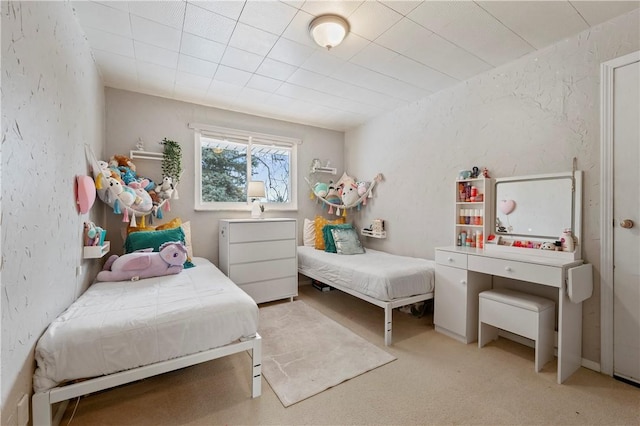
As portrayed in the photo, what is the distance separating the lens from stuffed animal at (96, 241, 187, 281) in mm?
2264

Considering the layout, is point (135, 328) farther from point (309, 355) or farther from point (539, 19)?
point (539, 19)

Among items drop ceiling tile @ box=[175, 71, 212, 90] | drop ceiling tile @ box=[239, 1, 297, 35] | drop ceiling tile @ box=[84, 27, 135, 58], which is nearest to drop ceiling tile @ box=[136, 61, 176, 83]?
drop ceiling tile @ box=[175, 71, 212, 90]

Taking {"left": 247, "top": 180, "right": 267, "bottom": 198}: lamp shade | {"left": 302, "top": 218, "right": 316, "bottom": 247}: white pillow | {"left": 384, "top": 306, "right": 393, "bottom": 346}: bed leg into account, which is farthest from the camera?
{"left": 302, "top": 218, "right": 316, "bottom": 247}: white pillow

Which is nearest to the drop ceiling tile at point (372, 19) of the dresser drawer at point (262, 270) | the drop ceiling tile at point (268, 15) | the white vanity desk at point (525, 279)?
the drop ceiling tile at point (268, 15)

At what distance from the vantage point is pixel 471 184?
9.20ft

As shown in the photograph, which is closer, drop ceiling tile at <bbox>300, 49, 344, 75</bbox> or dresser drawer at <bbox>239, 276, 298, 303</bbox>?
drop ceiling tile at <bbox>300, 49, 344, 75</bbox>

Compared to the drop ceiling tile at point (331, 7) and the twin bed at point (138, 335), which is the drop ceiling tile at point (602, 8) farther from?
the twin bed at point (138, 335)

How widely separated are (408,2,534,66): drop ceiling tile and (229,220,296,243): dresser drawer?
2.39m

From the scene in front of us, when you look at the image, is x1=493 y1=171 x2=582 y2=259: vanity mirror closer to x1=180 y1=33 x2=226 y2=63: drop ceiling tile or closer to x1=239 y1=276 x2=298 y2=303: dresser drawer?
x1=239 y1=276 x2=298 y2=303: dresser drawer

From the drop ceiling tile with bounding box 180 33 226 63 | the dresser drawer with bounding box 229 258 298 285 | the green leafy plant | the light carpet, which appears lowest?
the light carpet

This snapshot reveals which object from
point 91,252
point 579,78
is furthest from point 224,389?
point 579,78

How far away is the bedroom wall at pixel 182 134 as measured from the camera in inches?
118

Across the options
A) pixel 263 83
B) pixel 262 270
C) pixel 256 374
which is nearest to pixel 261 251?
pixel 262 270

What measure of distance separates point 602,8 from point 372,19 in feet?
4.90
